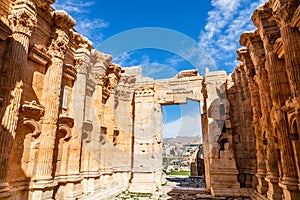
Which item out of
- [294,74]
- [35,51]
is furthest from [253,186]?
[35,51]

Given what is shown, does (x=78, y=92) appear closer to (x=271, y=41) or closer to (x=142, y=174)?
(x=142, y=174)

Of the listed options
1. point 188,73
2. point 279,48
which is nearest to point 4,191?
point 279,48

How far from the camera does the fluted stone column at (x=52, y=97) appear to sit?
6641 mm

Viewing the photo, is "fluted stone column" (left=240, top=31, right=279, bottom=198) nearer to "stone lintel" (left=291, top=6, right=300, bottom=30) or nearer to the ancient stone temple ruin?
the ancient stone temple ruin

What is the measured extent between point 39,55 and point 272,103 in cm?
846

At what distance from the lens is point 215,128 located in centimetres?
1132

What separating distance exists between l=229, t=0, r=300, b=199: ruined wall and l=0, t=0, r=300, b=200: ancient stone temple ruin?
0.12 ft

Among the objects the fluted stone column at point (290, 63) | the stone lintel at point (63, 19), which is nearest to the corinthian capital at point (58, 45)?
the stone lintel at point (63, 19)

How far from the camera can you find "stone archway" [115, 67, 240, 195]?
427 inches

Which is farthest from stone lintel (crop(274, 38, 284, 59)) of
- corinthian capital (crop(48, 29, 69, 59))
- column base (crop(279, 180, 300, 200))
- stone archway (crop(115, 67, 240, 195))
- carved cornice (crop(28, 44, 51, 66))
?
carved cornice (crop(28, 44, 51, 66))

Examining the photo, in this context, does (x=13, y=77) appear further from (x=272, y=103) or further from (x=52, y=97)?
(x=272, y=103)

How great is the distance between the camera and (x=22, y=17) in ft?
19.0

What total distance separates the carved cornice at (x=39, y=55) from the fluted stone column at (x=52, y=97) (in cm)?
27

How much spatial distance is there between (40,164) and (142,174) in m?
6.94
